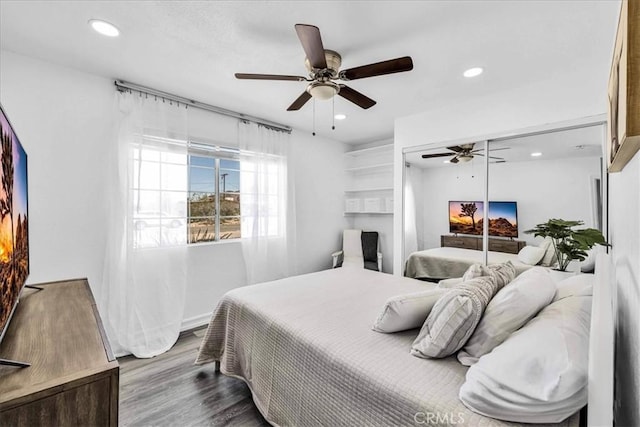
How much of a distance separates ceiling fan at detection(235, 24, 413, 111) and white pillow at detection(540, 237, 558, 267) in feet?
6.82

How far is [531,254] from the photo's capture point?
8.65ft

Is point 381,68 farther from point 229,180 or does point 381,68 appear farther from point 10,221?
point 229,180

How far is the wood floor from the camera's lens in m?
1.76

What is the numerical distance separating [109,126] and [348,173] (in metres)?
3.40

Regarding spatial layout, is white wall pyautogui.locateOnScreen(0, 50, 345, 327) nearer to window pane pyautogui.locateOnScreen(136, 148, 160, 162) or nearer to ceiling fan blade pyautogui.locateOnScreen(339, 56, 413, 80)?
window pane pyautogui.locateOnScreen(136, 148, 160, 162)

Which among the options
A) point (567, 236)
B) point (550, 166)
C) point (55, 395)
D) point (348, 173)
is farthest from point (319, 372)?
point (348, 173)

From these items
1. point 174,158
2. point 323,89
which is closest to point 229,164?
point 174,158

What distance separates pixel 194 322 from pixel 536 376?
3.22 meters

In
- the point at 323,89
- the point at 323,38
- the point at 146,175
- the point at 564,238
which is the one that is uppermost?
the point at 323,38

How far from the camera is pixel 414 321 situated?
147cm

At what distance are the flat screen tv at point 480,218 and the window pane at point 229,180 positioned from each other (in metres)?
2.59

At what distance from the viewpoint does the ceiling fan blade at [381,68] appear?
1715mm

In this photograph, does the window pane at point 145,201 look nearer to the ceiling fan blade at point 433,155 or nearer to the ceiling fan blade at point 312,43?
the ceiling fan blade at point 312,43

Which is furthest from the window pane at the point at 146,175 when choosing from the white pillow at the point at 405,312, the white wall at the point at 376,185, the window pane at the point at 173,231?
the white wall at the point at 376,185
